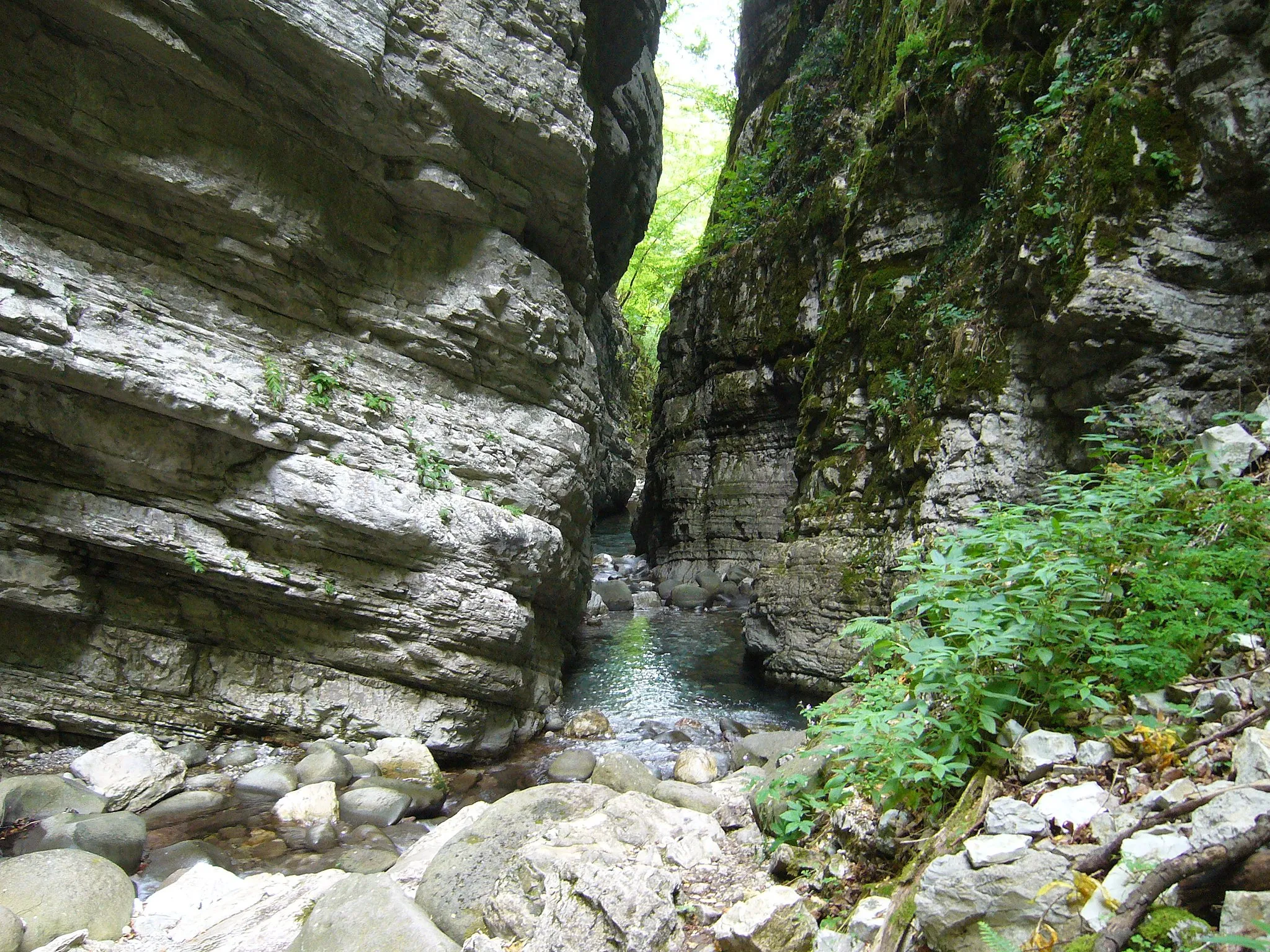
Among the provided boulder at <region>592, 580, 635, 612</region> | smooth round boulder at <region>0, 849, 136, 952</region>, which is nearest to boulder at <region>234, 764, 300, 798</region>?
smooth round boulder at <region>0, 849, 136, 952</region>

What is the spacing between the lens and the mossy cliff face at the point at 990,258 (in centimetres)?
600

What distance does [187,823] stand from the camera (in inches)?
223

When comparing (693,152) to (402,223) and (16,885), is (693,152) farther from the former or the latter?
(16,885)

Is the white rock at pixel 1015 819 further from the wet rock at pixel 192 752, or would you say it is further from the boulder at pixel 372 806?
the wet rock at pixel 192 752

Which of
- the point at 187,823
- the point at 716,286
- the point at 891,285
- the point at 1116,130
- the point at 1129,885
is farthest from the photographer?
the point at 716,286

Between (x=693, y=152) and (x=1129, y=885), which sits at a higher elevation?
(x=693, y=152)

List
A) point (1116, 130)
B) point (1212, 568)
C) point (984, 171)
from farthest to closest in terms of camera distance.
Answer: point (984, 171) → point (1116, 130) → point (1212, 568)

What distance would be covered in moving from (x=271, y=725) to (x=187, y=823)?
1.50 m

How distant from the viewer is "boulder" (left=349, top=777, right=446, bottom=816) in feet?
20.5

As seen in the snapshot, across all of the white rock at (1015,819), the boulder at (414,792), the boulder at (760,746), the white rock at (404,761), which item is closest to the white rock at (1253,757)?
the white rock at (1015,819)

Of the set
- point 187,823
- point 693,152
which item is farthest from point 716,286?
point 187,823

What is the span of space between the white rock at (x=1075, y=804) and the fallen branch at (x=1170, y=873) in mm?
455

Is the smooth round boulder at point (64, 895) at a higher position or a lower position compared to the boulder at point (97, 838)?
higher

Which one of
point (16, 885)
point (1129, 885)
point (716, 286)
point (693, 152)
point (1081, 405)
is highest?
point (693, 152)
